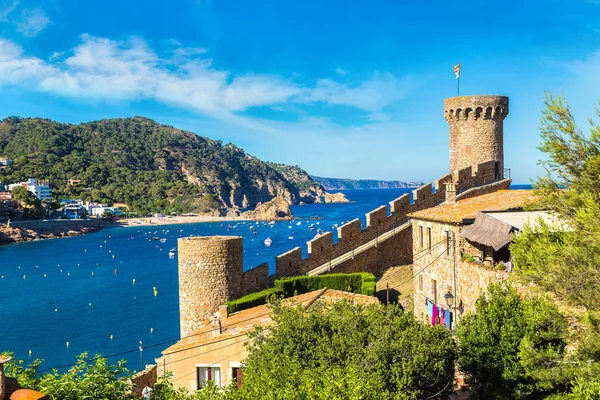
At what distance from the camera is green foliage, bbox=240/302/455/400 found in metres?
10.1

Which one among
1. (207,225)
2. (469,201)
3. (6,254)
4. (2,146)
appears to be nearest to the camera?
(469,201)

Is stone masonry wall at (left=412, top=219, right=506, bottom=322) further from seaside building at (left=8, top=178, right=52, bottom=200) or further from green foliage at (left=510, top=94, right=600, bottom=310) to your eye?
seaside building at (left=8, top=178, right=52, bottom=200)

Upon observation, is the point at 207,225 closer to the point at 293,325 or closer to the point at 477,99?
the point at 477,99

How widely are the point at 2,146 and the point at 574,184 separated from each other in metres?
222

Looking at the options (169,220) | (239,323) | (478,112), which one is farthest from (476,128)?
(169,220)

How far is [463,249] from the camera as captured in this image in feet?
55.6

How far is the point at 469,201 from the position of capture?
19719 mm

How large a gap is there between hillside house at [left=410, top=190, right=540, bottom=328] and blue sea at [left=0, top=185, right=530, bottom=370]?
18.0 metres

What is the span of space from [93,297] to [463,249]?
156ft

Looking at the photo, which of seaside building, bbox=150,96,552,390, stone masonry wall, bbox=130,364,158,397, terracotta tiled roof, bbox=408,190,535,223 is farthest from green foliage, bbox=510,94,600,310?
stone masonry wall, bbox=130,364,158,397

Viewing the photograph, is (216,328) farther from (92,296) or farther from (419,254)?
(92,296)

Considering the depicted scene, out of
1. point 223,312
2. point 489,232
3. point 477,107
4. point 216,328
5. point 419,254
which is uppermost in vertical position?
point 477,107

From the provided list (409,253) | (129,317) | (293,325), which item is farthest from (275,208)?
(293,325)

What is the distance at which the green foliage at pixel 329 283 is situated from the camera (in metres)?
22.0
